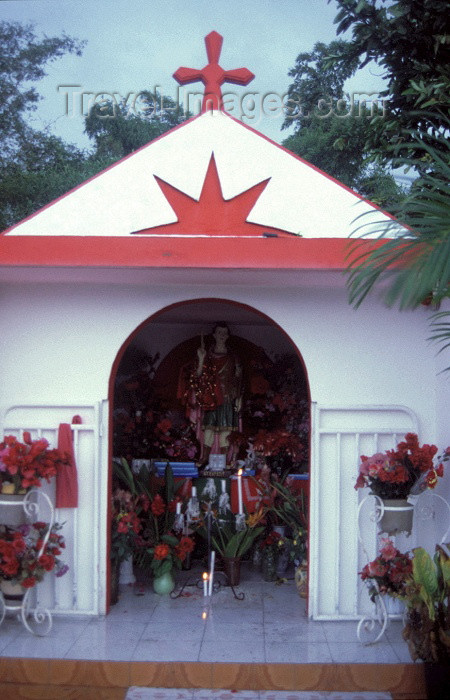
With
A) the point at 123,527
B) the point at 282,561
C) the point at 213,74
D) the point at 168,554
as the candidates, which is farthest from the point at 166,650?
the point at 213,74

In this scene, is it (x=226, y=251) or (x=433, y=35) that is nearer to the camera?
(x=226, y=251)

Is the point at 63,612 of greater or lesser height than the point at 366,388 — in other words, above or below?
below

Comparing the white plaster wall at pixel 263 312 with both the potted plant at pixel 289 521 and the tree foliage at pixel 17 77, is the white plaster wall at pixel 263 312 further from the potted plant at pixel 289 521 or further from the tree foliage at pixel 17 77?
the tree foliage at pixel 17 77

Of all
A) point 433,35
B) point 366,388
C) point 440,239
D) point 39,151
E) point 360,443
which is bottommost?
point 360,443

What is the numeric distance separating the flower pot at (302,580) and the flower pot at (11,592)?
2.27 meters

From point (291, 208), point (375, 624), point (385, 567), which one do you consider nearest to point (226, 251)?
point (291, 208)

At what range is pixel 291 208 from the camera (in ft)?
19.2

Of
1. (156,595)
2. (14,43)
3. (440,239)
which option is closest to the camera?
(440,239)

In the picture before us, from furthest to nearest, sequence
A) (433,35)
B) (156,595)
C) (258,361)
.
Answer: (258,361) → (433,35) → (156,595)

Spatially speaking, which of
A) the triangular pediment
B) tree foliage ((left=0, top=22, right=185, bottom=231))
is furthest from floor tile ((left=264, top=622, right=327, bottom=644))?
tree foliage ((left=0, top=22, right=185, bottom=231))

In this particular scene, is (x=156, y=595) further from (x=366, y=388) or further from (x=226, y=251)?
(x=226, y=251)

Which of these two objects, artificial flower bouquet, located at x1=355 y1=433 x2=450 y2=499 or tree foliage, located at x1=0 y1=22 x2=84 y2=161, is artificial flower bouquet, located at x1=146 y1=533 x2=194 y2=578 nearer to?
artificial flower bouquet, located at x1=355 y1=433 x2=450 y2=499

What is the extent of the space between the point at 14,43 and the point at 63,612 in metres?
16.7

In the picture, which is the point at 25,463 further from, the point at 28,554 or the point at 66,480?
the point at 28,554
